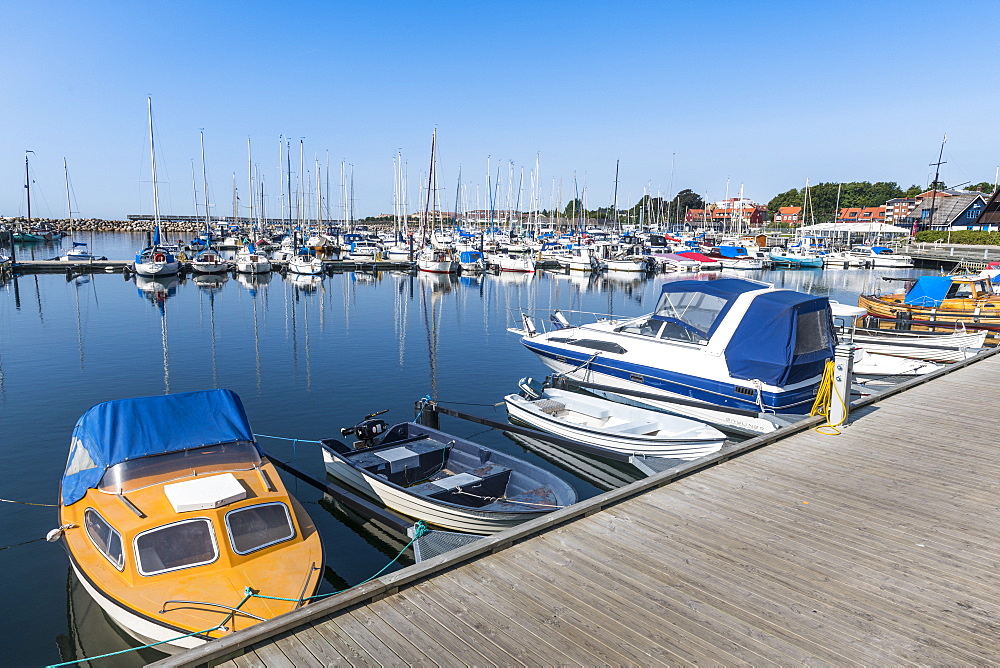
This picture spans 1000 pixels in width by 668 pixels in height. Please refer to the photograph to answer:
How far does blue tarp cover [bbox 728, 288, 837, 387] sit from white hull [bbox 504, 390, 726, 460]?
2.09 metres

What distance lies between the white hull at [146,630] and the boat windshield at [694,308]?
526 inches

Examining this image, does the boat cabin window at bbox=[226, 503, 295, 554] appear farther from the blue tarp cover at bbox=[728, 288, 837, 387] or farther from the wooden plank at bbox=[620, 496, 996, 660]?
the blue tarp cover at bbox=[728, 288, 837, 387]

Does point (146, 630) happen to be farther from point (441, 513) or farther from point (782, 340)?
point (782, 340)

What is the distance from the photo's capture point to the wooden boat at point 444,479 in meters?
10.5

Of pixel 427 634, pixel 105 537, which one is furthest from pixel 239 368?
pixel 427 634

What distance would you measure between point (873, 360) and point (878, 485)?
46.8 ft

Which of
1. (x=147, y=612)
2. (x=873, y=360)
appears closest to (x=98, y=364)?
(x=147, y=612)

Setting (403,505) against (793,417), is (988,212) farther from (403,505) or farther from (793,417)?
(403,505)

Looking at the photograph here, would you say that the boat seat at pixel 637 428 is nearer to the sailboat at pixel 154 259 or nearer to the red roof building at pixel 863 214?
the sailboat at pixel 154 259

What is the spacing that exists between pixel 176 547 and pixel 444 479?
15.8 feet

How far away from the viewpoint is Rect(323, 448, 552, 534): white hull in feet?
34.0

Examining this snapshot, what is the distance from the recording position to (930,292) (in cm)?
2825

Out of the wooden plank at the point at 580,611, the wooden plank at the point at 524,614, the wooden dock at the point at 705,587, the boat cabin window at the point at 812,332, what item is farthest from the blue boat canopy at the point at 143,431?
the boat cabin window at the point at 812,332

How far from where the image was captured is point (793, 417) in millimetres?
12672
